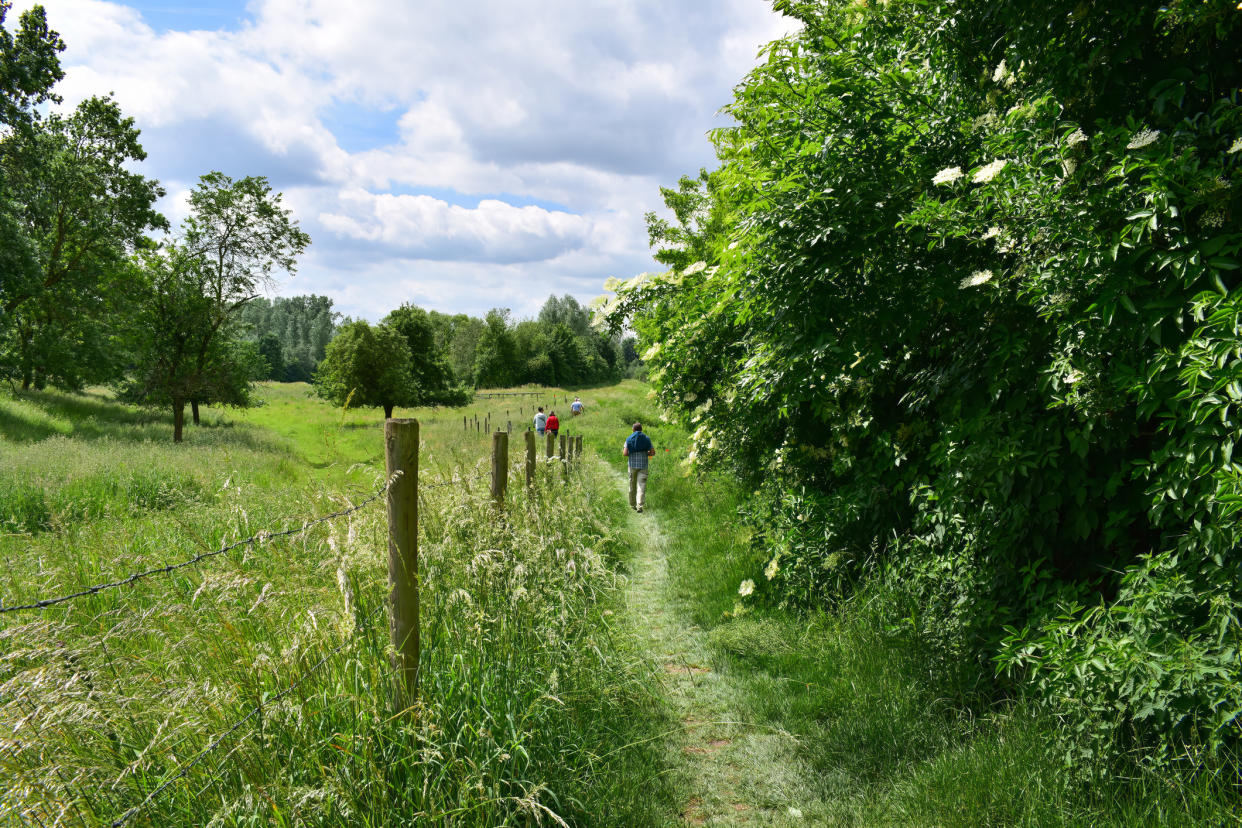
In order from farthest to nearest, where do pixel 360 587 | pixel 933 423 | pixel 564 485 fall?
pixel 564 485 < pixel 933 423 < pixel 360 587

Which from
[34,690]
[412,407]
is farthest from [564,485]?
[412,407]

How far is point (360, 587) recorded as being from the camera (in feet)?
10.7

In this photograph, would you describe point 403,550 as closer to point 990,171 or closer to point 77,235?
point 990,171

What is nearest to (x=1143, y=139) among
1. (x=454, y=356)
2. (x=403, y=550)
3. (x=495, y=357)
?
(x=403, y=550)

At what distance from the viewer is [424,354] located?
51062mm

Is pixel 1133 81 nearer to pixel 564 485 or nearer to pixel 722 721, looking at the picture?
pixel 722 721

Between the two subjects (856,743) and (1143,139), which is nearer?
(1143,139)

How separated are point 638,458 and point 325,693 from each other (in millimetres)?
9061

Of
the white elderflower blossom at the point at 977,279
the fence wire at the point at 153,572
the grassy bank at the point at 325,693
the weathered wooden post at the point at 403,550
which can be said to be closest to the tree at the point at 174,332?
the grassy bank at the point at 325,693

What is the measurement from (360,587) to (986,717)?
3486 mm

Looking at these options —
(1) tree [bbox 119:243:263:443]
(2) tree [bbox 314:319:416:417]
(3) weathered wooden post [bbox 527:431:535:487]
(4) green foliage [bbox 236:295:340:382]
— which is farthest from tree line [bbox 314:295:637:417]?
(4) green foliage [bbox 236:295:340:382]

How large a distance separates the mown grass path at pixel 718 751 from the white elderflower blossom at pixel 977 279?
281 centimetres

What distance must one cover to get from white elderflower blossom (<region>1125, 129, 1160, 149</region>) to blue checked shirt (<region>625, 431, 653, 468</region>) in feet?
29.8

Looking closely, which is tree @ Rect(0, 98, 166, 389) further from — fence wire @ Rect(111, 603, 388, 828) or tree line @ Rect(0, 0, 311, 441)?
fence wire @ Rect(111, 603, 388, 828)
